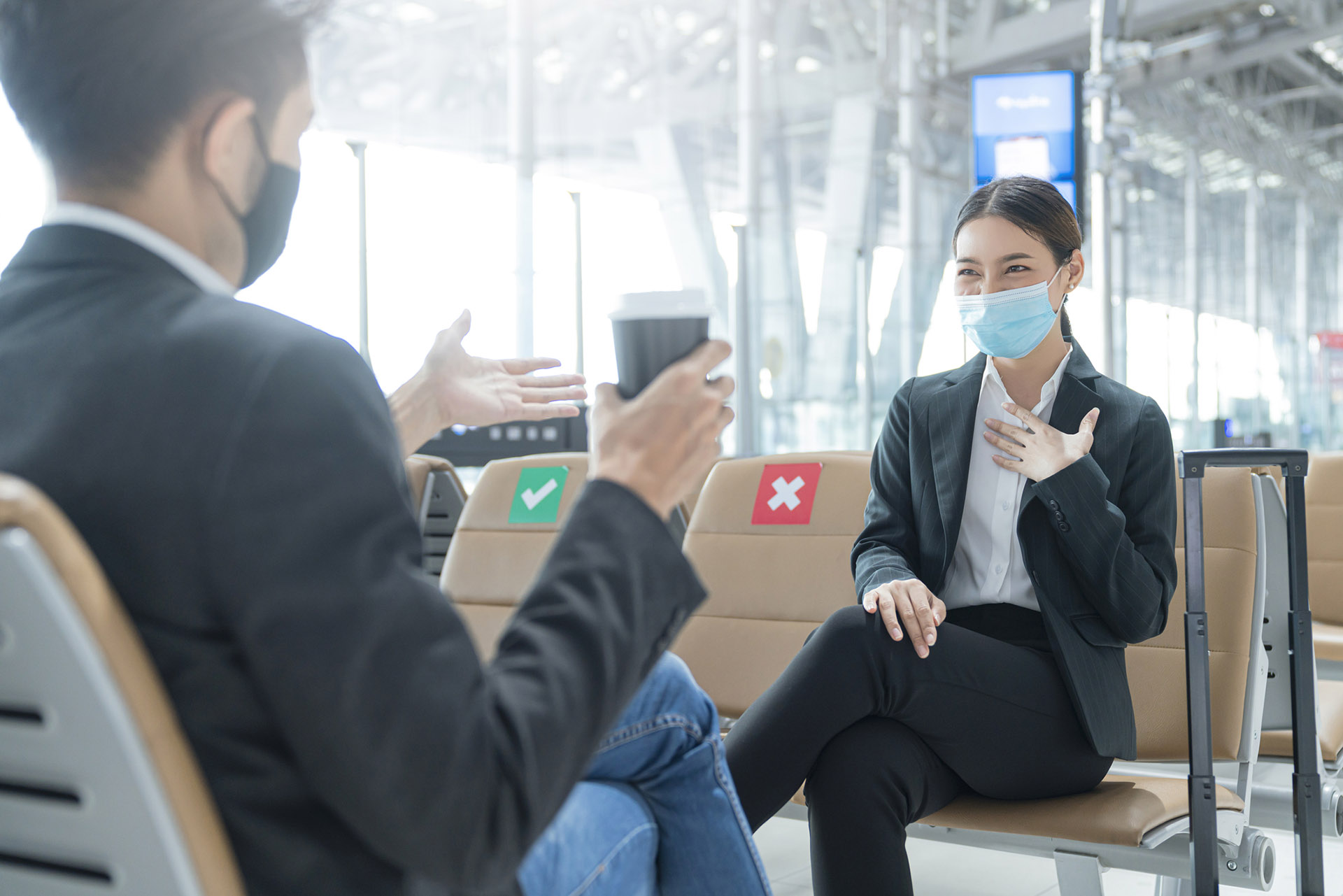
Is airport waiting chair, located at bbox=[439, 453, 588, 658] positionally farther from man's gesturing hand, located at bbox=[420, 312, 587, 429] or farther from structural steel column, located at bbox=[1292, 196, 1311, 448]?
structural steel column, located at bbox=[1292, 196, 1311, 448]

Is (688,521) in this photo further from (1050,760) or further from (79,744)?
(79,744)

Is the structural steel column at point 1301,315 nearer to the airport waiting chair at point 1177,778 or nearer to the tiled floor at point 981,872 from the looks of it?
the tiled floor at point 981,872

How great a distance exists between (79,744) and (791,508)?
Result: 173 cm

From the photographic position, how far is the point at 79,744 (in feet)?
1.84

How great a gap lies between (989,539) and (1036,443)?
19 centimetres

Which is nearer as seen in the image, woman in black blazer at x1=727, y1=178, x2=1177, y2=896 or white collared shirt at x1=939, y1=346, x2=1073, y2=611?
woman in black blazer at x1=727, y1=178, x2=1177, y2=896

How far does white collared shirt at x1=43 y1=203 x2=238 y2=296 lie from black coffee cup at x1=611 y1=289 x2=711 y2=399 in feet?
0.86

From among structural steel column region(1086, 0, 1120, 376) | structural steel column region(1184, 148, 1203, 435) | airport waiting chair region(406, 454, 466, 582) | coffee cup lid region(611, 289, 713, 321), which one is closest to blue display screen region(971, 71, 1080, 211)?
structural steel column region(1086, 0, 1120, 376)

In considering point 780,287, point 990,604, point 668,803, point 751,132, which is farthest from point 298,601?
point 751,132

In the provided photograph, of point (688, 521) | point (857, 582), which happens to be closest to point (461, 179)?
point (688, 521)

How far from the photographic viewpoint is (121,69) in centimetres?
66

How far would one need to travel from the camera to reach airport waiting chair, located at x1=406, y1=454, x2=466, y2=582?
115 inches

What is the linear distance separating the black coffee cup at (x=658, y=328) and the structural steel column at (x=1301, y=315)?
22.1 m

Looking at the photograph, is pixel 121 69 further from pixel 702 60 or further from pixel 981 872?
pixel 702 60
